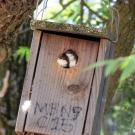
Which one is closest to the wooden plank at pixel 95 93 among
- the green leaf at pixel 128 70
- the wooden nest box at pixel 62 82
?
the wooden nest box at pixel 62 82

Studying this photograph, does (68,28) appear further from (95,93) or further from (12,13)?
(12,13)

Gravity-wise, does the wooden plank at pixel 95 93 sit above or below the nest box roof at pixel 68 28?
below

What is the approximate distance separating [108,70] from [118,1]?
2650mm

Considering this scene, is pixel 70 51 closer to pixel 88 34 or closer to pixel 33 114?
pixel 88 34

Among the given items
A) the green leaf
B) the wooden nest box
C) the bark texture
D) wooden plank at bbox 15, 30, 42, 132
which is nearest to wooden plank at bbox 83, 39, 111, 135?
the wooden nest box

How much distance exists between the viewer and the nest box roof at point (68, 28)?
2330 millimetres

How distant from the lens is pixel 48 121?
93.4 inches

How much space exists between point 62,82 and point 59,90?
0.13 ft

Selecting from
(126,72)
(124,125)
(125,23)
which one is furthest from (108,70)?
(124,125)

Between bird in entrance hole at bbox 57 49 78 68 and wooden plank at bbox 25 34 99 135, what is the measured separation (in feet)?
0.06

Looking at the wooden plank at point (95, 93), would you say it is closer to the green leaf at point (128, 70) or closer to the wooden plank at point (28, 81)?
the wooden plank at point (28, 81)

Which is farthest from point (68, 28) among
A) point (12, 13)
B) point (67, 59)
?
point (12, 13)

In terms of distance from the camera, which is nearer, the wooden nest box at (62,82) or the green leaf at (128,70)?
the green leaf at (128,70)

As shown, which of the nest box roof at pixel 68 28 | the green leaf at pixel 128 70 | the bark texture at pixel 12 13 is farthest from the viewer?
the bark texture at pixel 12 13
